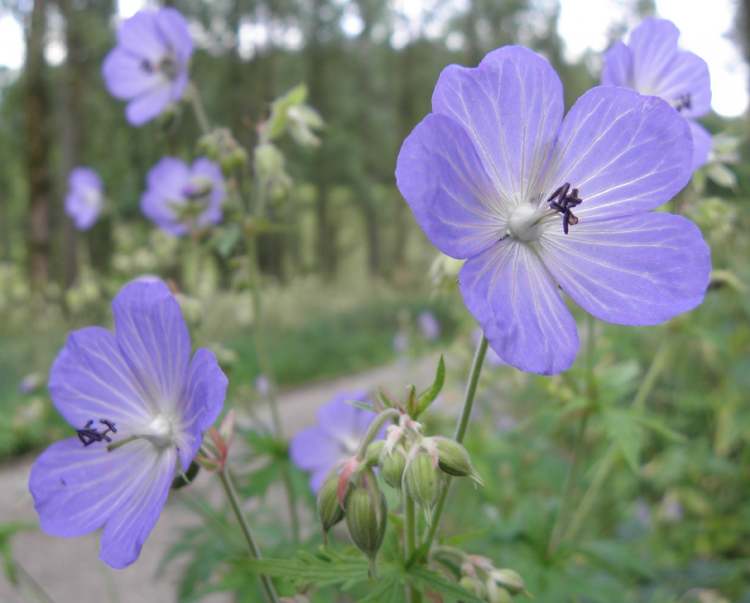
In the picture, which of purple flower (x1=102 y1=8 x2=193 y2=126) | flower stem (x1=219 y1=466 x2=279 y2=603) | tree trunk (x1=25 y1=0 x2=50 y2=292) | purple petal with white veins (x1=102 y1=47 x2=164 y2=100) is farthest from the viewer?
tree trunk (x1=25 y1=0 x2=50 y2=292)

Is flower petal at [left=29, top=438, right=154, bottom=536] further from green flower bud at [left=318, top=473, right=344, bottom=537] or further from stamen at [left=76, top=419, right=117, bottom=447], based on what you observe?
green flower bud at [left=318, top=473, right=344, bottom=537]

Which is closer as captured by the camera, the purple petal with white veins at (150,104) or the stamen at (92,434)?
the stamen at (92,434)

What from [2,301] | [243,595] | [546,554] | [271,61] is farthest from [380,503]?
[271,61]

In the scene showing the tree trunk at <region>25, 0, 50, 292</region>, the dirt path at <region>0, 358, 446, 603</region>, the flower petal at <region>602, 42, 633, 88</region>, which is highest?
the flower petal at <region>602, 42, 633, 88</region>

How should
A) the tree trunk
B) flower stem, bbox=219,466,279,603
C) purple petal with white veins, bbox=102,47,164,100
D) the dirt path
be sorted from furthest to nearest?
the tree trunk < the dirt path < purple petal with white veins, bbox=102,47,164,100 < flower stem, bbox=219,466,279,603

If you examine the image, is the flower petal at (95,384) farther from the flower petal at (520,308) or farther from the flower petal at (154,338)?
the flower petal at (520,308)

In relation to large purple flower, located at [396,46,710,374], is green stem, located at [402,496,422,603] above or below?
below

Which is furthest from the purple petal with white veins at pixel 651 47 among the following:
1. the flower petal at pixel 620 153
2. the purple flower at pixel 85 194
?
the purple flower at pixel 85 194

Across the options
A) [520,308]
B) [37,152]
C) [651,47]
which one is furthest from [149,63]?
[37,152]

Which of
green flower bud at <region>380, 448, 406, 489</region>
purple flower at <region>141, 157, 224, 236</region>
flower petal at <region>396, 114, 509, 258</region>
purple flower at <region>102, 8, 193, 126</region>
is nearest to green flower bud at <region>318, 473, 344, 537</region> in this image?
green flower bud at <region>380, 448, 406, 489</region>
